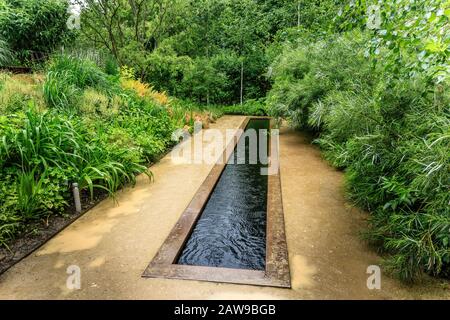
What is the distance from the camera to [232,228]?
3.60 meters

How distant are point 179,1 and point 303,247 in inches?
417

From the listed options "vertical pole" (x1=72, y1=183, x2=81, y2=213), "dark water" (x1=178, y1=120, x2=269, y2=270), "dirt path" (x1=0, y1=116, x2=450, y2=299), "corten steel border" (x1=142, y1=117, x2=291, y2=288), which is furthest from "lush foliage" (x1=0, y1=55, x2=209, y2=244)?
"dark water" (x1=178, y1=120, x2=269, y2=270)

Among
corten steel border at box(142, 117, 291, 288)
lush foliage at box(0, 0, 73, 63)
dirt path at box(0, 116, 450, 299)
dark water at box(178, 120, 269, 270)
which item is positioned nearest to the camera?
dirt path at box(0, 116, 450, 299)

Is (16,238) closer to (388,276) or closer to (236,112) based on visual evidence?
(388,276)

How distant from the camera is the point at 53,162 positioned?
3.72 meters

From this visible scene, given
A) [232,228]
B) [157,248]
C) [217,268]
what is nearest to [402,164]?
[232,228]

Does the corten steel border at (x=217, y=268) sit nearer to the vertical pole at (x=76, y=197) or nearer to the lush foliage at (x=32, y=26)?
the vertical pole at (x=76, y=197)

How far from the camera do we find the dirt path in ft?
7.67

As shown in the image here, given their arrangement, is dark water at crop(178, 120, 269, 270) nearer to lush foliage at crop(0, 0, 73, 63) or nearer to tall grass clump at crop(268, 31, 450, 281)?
tall grass clump at crop(268, 31, 450, 281)

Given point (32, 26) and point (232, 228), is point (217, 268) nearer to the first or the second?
point (232, 228)

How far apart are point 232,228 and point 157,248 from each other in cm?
96

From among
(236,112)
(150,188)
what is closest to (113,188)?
(150,188)

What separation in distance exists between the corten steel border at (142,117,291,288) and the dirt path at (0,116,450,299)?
70 millimetres

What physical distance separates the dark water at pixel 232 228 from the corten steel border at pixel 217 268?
105mm
